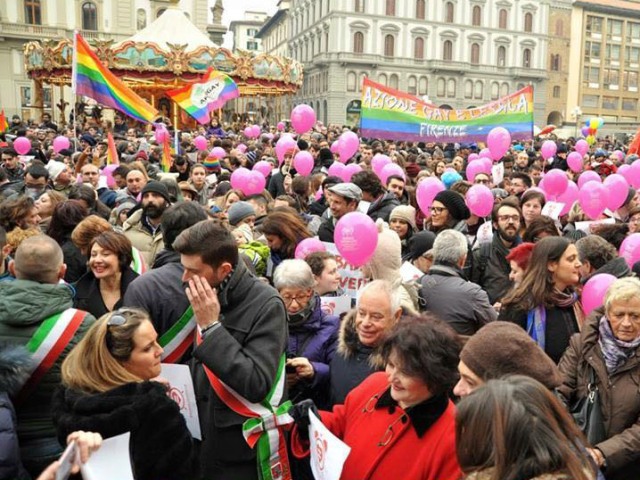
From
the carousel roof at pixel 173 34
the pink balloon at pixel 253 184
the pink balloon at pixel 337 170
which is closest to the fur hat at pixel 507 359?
the pink balloon at pixel 253 184

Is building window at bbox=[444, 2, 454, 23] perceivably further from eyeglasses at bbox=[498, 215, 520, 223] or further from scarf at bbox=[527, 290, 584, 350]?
scarf at bbox=[527, 290, 584, 350]

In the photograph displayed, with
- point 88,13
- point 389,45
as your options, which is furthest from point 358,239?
point 389,45

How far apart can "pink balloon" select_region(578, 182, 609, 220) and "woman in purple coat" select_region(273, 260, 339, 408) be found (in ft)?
12.9

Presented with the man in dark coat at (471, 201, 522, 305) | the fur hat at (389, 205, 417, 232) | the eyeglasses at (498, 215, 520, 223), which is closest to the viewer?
the man in dark coat at (471, 201, 522, 305)

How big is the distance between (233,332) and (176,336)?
1.40 ft

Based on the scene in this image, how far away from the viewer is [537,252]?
379 cm

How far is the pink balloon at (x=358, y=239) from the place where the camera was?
4305 mm

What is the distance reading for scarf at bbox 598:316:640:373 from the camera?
9.93ft

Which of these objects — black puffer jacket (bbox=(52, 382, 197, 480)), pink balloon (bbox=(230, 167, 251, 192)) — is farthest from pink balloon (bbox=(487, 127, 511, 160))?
black puffer jacket (bbox=(52, 382, 197, 480))

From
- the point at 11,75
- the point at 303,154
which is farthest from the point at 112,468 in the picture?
the point at 11,75

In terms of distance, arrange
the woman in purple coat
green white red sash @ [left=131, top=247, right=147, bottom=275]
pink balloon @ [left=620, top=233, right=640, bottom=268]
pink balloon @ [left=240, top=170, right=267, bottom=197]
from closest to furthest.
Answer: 1. the woman in purple coat
2. green white red sash @ [left=131, top=247, right=147, bottom=275]
3. pink balloon @ [left=620, top=233, right=640, bottom=268]
4. pink balloon @ [left=240, top=170, right=267, bottom=197]

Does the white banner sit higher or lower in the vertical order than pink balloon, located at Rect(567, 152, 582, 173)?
lower

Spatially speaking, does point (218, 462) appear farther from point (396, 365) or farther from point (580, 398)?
point (580, 398)

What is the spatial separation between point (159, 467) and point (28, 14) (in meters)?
45.5
